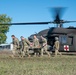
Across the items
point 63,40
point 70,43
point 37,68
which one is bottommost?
point 37,68

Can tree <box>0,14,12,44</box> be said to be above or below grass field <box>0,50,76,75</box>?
above

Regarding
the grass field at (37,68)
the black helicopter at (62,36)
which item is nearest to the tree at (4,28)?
the black helicopter at (62,36)

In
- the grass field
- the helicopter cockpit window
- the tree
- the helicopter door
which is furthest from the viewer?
the tree

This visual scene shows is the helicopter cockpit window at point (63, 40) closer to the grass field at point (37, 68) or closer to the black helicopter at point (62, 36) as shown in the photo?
the black helicopter at point (62, 36)

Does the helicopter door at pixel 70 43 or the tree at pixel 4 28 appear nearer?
the helicopter door at pixel 70 43

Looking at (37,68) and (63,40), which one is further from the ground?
(63,40)

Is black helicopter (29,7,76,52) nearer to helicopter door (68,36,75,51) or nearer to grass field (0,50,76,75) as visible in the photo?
helicopter door (68,36,75,51)

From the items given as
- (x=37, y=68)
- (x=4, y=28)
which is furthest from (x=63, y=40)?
(x=4, y=28)

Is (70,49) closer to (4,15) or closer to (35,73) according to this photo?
(35,73)

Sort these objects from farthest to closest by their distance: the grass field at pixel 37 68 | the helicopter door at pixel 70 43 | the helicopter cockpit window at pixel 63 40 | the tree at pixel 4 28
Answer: the tree at pixel 4 28 → the helicopter cockpit window at pixel 63 40 → the helicopter door at pixel 70 43 → the grass field at pixel 37 68

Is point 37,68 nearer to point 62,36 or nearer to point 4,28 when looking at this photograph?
point 62,36

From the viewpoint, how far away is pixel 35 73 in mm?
11680

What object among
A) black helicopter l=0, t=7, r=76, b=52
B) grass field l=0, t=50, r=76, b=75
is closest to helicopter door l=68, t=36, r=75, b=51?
black helicopter l=0, t=7, r=76, b=52

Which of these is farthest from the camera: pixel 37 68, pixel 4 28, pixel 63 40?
pixel 4 28
